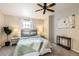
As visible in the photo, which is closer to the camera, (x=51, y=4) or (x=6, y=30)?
(x=51, y=4)

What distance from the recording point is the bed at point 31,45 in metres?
1.74

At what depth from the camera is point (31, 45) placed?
1.85 meters

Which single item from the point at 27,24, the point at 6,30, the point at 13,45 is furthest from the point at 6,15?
the point at 13,45

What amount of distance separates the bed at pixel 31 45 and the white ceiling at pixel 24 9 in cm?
35

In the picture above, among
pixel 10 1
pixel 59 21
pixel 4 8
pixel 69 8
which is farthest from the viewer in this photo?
pixel 59 21

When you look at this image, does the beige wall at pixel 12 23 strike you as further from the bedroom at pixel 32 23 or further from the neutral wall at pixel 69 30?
the neutral wall at pixel 69 30

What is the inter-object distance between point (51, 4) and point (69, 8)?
400 mm

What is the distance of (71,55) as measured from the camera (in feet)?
5.37

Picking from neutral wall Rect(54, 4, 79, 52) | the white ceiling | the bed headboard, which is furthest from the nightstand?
neutral wall Rect(54, 4, 79, 52)

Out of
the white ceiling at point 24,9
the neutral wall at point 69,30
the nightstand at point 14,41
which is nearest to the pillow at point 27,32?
the nightstand at point 14,41

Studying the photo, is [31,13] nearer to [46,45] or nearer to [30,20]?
[30,20]

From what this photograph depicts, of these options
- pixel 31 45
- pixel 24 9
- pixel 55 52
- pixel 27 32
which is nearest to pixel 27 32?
pixel 27 32

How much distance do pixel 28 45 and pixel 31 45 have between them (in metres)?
0.06

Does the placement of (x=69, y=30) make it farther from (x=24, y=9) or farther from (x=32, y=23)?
(x=24, y=9)
